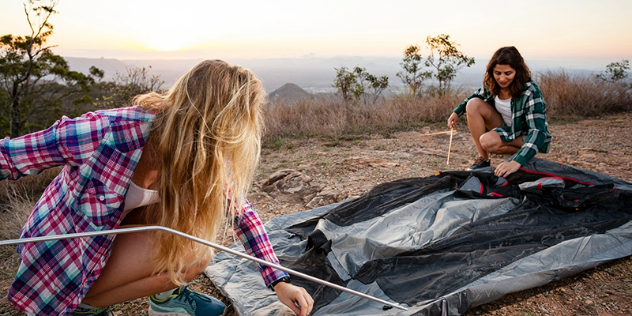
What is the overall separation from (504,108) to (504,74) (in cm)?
36

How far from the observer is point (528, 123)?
2854 millimetres

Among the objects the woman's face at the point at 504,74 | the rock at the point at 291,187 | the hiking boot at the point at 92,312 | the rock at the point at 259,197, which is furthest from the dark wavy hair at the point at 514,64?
the hiking boot at the point at 92,312

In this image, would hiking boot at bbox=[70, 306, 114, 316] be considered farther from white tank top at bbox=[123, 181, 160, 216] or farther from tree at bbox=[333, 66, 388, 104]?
tree at bbox=[333, 66, 388, 104]

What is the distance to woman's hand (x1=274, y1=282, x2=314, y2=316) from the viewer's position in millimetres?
1326

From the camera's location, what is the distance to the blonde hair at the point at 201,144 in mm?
1148

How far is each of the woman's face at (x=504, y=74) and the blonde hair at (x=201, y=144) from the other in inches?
88.7

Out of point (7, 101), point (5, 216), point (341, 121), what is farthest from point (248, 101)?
point (7, 101)

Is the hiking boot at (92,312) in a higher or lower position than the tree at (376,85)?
lower

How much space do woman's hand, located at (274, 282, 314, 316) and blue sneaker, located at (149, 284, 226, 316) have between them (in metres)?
0.45

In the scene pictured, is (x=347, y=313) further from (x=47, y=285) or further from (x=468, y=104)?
(x=468, y=104)

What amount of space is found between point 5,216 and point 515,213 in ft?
12.4

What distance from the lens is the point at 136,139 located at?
1181mm

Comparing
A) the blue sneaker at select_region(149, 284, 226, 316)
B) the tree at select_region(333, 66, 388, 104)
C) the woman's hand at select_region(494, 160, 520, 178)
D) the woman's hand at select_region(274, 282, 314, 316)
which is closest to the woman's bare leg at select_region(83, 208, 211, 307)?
the blue sneaker at select_region(149, 284, 226, 316)

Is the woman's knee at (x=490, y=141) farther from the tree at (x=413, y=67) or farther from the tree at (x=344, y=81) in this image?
the tree at (x=413, y=67)
